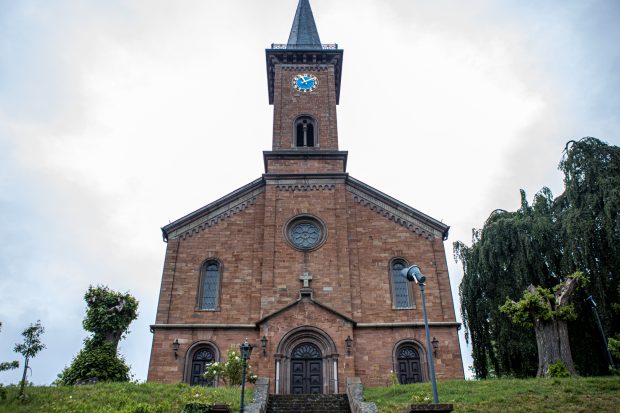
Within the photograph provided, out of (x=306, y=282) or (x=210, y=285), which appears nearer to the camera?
(x=306, y=282)

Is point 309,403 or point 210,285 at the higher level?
point 210,285

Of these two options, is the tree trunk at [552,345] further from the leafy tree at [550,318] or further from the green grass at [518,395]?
the green grass at [518,395]

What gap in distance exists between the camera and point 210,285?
25.5m

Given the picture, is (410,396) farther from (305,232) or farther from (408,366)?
(305,232)

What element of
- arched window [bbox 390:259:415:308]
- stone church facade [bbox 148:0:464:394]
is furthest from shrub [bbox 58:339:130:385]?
arched window [bbox 390:259:415:308]

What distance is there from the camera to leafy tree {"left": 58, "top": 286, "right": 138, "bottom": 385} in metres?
22.6

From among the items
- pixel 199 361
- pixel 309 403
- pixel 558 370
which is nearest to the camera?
pixel 309 403

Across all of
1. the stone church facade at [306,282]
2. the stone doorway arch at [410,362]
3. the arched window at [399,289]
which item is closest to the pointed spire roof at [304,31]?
the stone church facade at [306,282]

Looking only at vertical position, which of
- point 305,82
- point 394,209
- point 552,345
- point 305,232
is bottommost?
point 552,345

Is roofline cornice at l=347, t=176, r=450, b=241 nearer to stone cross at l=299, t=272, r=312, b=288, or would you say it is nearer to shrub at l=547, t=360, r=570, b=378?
stone cross at l=299, t=272, r=312, b=288

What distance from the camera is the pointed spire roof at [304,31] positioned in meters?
35.2

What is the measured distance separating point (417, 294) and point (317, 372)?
20.5ft

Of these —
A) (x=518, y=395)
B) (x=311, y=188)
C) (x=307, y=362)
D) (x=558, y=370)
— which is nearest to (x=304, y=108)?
(x=311, y=188)

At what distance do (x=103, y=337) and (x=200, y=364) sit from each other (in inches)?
200
